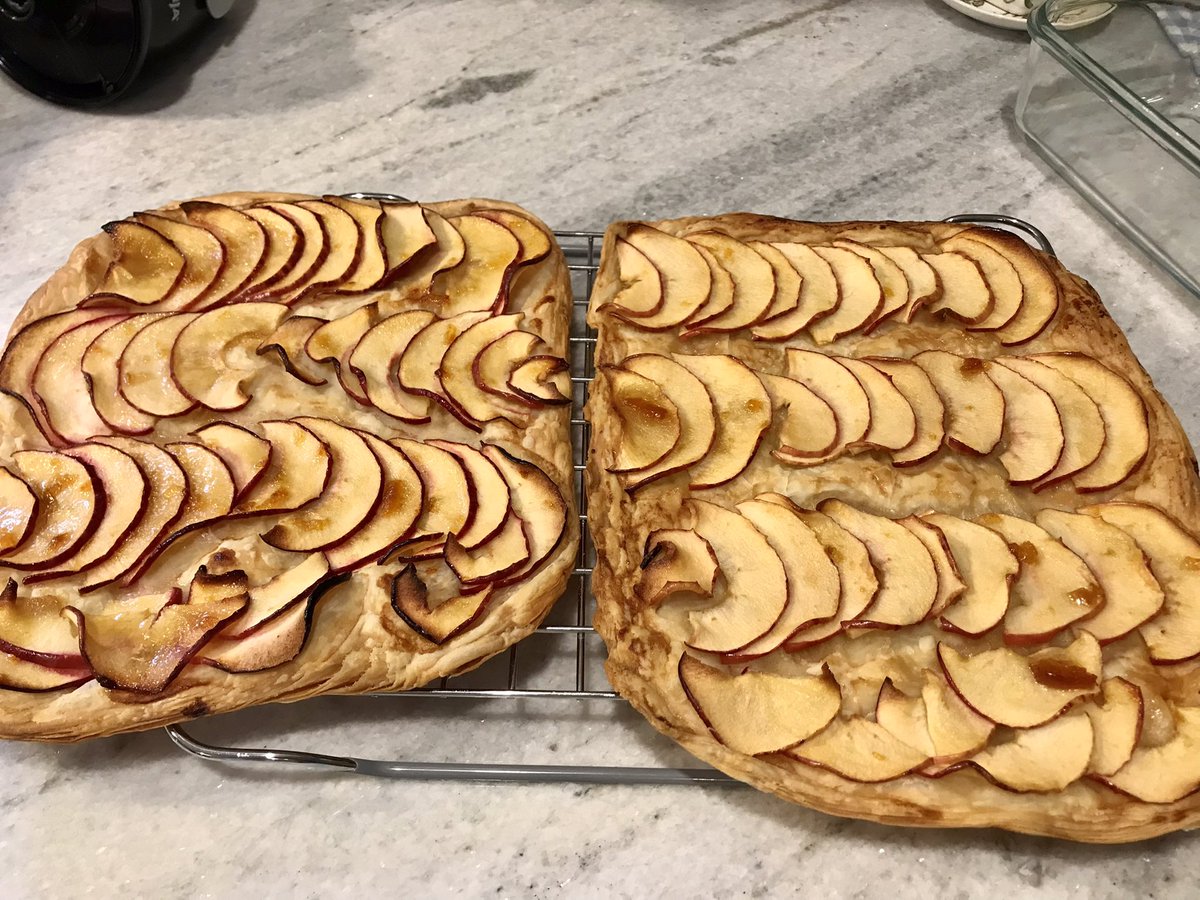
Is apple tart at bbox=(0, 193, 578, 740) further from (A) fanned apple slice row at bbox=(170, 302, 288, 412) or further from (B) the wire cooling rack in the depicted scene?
(B) the wire cooling rack

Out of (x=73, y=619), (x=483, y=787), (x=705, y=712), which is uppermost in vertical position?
(x=73, y=619)

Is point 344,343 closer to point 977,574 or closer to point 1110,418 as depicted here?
point 977,574

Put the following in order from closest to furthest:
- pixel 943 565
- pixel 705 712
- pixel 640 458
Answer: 1. pixel 705 712
2. pixel 943 565
3. pixel 640 458

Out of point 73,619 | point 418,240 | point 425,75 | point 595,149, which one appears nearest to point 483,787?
point 73,619

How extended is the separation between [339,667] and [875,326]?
1913 millimetres

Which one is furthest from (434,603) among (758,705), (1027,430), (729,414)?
(1027,430)

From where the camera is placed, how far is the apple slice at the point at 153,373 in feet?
8.02

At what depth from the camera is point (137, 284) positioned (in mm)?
2703

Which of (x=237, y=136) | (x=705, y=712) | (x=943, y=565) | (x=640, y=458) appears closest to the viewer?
(x=705, y=712)

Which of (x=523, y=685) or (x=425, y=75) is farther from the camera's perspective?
(x=425, y=75)

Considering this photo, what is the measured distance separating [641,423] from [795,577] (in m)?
0.62

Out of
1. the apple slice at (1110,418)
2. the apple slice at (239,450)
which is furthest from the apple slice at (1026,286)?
the apple slice at (239,450)

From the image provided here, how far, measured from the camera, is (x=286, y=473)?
2.32 meters

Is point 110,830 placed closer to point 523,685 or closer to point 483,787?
point 483,787
